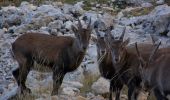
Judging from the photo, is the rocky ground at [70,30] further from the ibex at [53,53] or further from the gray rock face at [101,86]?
the ibex at [53,53]

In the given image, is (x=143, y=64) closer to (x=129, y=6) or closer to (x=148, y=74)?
(x=148, y=74)

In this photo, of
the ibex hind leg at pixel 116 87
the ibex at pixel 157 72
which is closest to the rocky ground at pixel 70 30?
the ibex hind leg at pixel 116 87

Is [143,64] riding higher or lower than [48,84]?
higher

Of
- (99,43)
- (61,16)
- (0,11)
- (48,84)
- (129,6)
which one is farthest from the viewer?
(129,6)

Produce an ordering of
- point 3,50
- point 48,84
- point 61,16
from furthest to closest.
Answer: point 61,16, point 3,50, point 48,84

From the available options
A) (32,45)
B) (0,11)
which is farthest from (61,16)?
(32,45)

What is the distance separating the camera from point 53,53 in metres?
10.5

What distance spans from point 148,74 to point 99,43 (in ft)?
6.16

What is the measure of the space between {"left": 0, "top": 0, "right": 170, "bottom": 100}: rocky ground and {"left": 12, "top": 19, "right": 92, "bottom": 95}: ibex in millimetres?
323

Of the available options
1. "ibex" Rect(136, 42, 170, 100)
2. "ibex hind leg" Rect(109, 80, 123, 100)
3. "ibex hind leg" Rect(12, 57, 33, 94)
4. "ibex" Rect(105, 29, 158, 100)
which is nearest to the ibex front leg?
"ibex hind leg" Rect(12, 57, 33, 94)

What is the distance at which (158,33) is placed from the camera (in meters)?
14.4

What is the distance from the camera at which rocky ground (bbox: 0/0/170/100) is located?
10.0 m

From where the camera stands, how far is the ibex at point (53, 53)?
10117 millimetres

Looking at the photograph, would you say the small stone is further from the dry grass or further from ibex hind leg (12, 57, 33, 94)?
the dry grass
